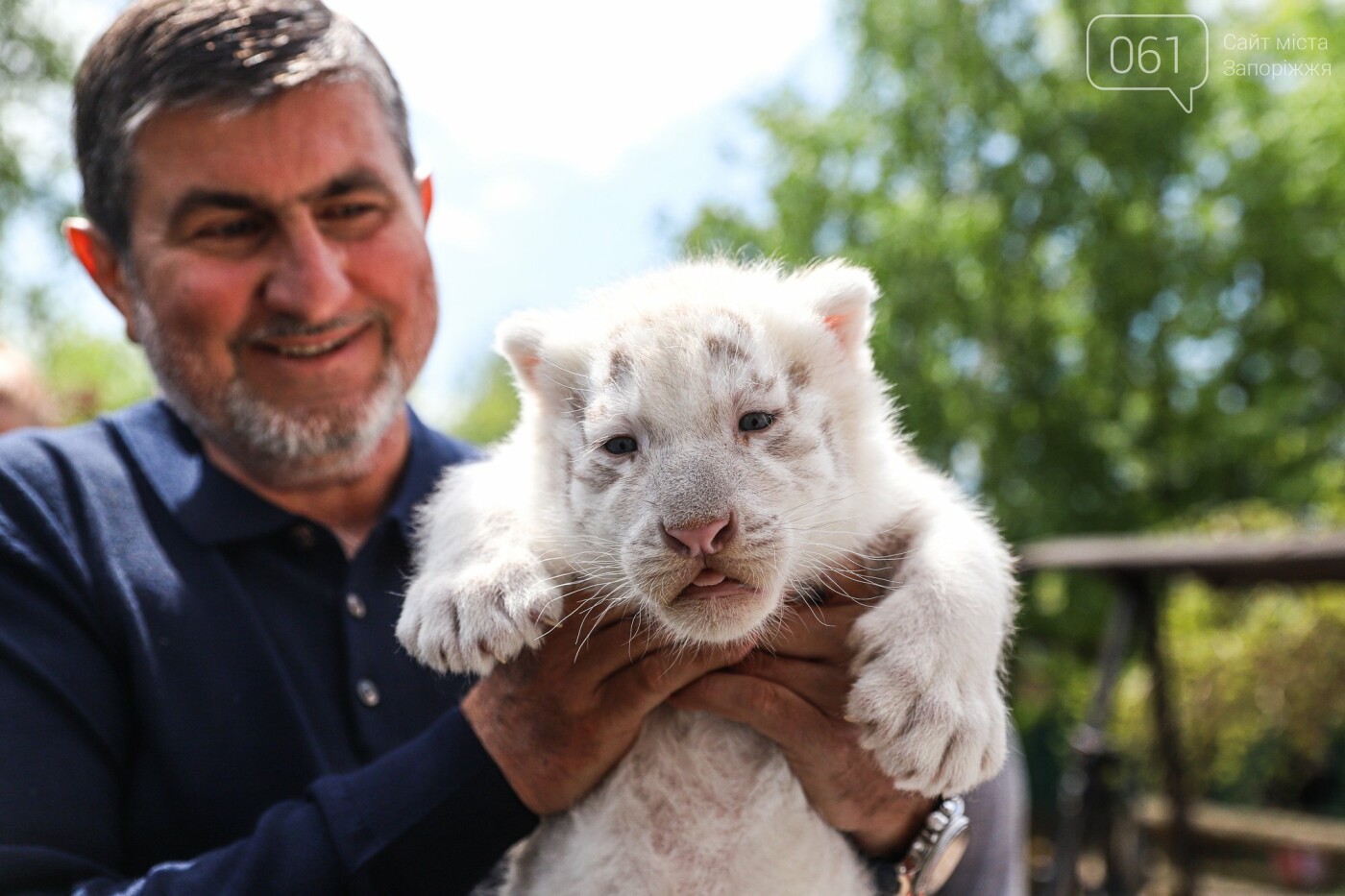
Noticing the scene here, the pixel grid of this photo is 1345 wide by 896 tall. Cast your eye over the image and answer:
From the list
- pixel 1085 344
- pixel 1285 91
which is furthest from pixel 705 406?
pixel 1285 91

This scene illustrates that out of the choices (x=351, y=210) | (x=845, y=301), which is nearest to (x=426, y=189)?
(x=351, y=210)

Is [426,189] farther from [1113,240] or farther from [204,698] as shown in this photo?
[1113,240]

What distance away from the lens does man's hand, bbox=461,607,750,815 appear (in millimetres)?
2178

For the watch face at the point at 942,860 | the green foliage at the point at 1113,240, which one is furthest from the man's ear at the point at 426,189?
the green foliage at the point at 1113,240

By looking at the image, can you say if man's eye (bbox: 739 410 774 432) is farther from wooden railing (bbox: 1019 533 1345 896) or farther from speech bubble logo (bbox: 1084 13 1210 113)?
speech bubble logo (bbox: 1084 13 1210 113)

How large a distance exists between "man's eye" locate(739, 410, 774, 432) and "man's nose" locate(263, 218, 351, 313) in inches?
45.9

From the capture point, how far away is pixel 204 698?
2.52 m

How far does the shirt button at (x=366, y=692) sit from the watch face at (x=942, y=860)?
1.32 meters

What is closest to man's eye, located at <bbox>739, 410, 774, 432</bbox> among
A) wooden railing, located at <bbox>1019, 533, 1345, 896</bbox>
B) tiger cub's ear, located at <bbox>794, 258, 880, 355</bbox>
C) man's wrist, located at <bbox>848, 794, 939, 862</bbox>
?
tiger cub's ear, located at <bbox>794, 258, 880, 355</bbox>

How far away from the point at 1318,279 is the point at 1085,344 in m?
4.98

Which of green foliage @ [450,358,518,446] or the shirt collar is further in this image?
green foliage @ [450,358,518,446]

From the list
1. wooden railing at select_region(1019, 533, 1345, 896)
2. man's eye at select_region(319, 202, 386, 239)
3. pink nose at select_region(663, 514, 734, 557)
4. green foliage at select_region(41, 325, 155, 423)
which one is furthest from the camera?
green foliage at select_region(41, 325, 155, 423)

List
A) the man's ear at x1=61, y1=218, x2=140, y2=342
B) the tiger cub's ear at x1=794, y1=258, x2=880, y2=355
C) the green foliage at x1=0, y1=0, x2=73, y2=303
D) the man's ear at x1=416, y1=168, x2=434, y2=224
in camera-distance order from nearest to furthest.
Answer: the tiger cub's ear at x1=794, y1=258, x2=880, y2=355 < the man's ear at x1=61, y1=218, x2=140, y2=342 < the man's ear at x1=416, y1=168, x2=434, y2=224 < the green foliage at x1=0, y1=0, x2=73, y2=303

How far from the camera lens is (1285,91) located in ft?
68.8
